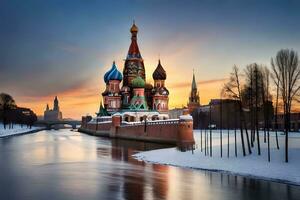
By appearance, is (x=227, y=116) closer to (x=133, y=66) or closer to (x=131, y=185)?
(x=131, y=185)

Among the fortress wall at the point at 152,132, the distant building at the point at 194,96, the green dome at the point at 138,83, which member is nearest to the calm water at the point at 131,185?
the fortress wall at the point at 152,132

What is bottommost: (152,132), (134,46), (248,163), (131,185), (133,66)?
(131,185)

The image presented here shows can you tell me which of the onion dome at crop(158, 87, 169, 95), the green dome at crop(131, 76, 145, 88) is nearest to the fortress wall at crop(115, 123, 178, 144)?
the green dome at crop(131, 76, 145, 88)

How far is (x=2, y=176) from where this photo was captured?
21.7 metres

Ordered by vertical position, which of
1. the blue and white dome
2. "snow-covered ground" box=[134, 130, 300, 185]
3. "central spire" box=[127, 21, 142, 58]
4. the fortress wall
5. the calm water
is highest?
"central spire" box=[127, 21, 142, 58]

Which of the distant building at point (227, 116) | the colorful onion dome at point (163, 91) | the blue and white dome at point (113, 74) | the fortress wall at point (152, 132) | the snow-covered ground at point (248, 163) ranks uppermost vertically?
the blue and white dome at point (113, 74)

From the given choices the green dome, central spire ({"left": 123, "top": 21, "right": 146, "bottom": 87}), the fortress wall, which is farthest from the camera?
central spire ({"left": 123, "top": 21, "right": 146, "bottom": 87})

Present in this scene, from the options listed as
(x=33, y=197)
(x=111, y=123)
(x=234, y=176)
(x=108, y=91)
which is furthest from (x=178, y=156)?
(x=108, y=91)

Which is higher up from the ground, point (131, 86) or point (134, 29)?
point (134, 29)

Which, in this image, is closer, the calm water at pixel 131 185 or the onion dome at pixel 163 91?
the calm water at pixel 131 185

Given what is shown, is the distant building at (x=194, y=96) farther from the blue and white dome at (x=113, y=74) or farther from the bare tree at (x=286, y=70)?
the bare tree at (x=286, y=70)

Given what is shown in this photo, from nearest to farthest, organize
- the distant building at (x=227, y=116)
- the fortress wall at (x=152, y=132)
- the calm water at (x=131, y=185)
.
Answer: the calm water at (x=131, y=185) < the distant building at (x=227, y=116) < the fortress wall at (x=152, y=132)

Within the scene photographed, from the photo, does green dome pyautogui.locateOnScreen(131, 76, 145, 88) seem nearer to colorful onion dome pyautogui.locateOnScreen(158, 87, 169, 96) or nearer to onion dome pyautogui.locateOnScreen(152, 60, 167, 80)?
colorful onion dome pyautogui.locateOnScreen(158, 87, 169, 96)

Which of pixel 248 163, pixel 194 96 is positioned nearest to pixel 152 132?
pixel 248 163
